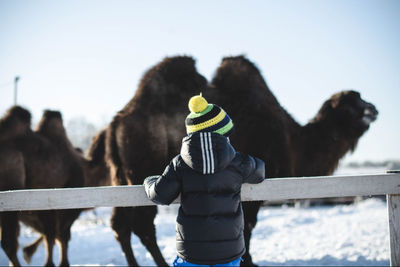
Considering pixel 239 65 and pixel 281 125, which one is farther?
pixel 239 65

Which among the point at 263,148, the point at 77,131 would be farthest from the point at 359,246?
the point at 77,131

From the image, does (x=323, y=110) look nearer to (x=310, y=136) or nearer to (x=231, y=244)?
(x=310, y=136)

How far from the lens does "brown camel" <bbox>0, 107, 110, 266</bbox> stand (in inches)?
210

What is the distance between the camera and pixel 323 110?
5.63 meters

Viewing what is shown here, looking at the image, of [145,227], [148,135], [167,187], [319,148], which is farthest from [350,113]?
[167,187]

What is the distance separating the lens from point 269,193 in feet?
8.11

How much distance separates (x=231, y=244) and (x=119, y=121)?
10.4ft

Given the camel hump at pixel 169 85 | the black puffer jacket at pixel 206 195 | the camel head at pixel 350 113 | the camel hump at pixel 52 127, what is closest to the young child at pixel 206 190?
the black puffer jacket at pixel 206 195

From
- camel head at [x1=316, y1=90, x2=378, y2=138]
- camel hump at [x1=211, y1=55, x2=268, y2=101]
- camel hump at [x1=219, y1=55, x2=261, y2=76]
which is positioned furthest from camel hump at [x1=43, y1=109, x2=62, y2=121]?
camel head at [x1=316, y1=90, x2=378, y2=138]

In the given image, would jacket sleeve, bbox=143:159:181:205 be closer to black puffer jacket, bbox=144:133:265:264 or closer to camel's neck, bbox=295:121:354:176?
black puffer jacket, bbox=144:133:265:264

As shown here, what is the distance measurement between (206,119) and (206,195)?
0.49 metres

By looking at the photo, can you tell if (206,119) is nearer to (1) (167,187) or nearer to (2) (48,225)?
(1) (167,187)

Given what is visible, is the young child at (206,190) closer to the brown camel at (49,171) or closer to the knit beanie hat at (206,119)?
the knit beanie hat at (206,119)

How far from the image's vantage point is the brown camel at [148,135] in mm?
4500
